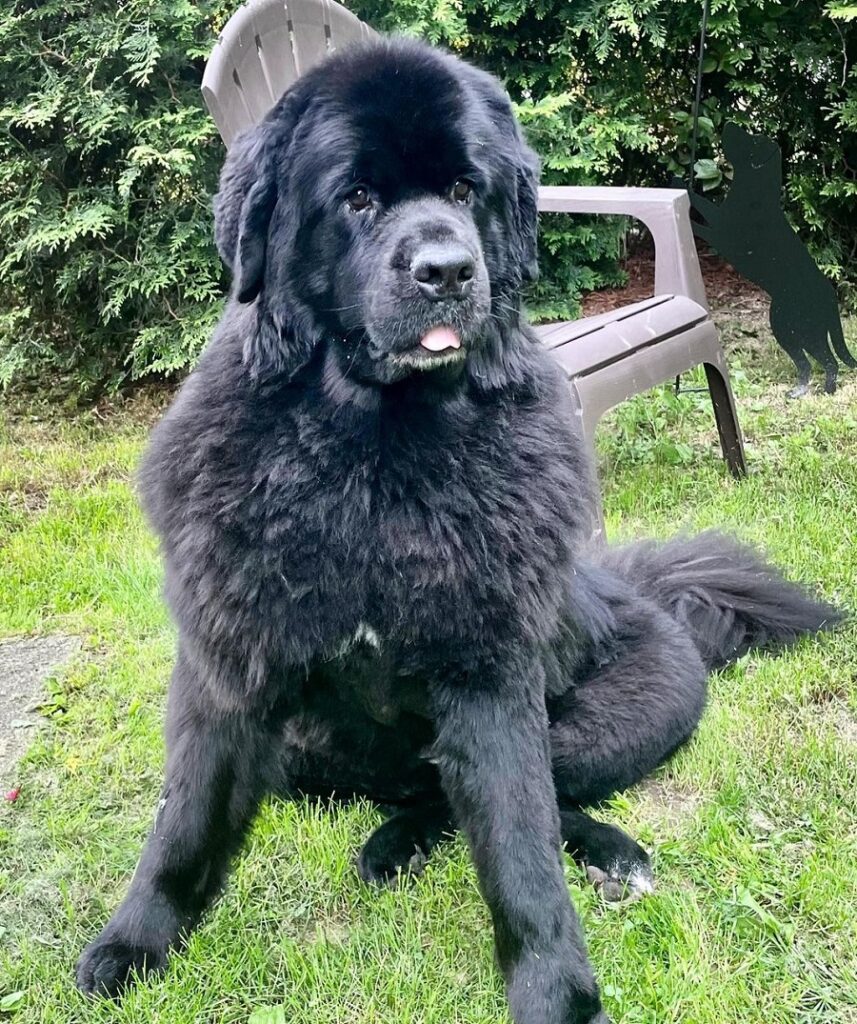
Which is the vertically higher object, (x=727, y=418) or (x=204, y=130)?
(x=204, y=130)

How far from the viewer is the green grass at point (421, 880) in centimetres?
164

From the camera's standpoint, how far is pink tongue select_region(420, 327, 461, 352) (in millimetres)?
1626

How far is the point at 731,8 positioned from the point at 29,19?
10.7ft

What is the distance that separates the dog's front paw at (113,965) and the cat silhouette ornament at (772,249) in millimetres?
3625

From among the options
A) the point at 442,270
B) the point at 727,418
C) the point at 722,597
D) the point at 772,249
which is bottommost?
the point at 727,418

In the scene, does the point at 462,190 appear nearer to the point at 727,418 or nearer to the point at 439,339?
the point at 439,339

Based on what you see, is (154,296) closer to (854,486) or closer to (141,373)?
(141,373)

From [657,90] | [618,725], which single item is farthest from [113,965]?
A: [657,90]

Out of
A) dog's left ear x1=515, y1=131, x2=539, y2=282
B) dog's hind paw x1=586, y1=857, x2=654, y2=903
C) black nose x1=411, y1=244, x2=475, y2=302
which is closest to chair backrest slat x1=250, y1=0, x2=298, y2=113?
dog's left ear x1=515, y1=131, x2=539, y2=282

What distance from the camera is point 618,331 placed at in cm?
330

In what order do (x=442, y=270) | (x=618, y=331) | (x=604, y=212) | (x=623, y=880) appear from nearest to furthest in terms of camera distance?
1. (x=442, y=270)
2. (x=623, y=880)
3. (x=618, y=331)
4. (x=604, y=212)

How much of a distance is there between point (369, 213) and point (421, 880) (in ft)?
3.89

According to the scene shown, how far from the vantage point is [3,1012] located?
1.67 meters

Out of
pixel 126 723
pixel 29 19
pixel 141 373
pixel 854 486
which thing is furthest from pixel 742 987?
pixel 29 19
